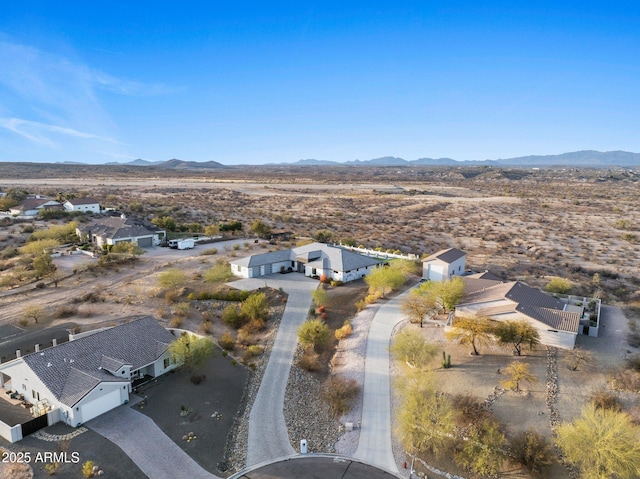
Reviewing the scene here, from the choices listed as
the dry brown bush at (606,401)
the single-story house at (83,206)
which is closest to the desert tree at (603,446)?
the dry brown bush at (606,401)

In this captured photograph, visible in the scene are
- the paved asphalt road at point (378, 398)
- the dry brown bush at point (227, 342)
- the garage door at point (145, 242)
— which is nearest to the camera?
the paved asphalt road at point (378, 398)

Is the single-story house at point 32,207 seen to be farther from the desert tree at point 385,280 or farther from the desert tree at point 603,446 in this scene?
the desert tree at point 603,446

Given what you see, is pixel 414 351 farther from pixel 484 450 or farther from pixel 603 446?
pixel 603 446

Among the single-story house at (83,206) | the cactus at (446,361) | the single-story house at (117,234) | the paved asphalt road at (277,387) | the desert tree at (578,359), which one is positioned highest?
the single-story house at (83,206)

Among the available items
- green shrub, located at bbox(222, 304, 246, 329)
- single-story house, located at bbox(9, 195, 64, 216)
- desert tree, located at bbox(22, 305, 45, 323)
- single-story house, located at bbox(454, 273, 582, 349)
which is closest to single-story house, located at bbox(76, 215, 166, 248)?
single-story house, located at bbox(9, 195, 64, 216)

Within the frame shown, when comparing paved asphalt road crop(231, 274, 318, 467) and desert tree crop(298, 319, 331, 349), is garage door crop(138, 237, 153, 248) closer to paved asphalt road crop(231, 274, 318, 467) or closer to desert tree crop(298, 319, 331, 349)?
paved asphalt road crop(231, 274, 318, 467)

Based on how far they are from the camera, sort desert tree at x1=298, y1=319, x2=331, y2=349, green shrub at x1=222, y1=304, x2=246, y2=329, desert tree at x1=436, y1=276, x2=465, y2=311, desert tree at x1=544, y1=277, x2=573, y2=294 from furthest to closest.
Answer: desert tree at x1=544, y1=277, x2=573, y2=294, green shrub at x1=222, y1=304, x2=246, y2=329, desert tree at x1=436, y1=276, x2=465, y2=311, desert tree at x1=298, y1=319, x2=331, y2=349
